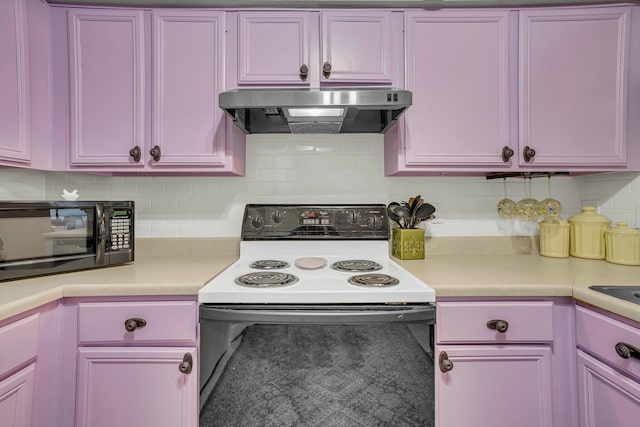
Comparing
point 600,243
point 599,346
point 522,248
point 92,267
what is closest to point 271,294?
point 92,267

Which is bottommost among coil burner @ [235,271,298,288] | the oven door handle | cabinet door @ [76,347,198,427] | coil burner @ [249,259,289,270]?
cabinet door @ [76,347,198,427]

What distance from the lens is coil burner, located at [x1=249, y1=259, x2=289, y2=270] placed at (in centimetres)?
142

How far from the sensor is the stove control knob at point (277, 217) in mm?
1654

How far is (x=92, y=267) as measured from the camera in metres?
1.26

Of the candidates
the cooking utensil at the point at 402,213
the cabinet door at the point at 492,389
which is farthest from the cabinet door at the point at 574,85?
the cabinet door at the point at 492,389

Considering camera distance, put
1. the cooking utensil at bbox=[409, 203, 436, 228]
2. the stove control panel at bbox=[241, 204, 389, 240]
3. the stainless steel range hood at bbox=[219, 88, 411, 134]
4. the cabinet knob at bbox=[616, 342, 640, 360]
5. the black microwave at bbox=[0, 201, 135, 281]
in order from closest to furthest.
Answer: the cabinet knob at bbox=[616, 342, 640, 360] < the black microwave at bbox=[0, 201, 135, 281] < the stainless steel range hood at bbox=[219, 88, 411, 134] < the cooking utensil at bbox=[409, 203, 436, 228] < the stove control panel at bbox=[241, 204, 389, 240]

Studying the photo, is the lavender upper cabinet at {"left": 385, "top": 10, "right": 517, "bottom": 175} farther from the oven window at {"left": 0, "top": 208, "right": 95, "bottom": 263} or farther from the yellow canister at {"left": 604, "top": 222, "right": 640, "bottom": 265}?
the oven window at {"left": 0, "top": 208, "right": 95, "bottom": 263}

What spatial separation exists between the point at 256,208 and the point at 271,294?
75 cm

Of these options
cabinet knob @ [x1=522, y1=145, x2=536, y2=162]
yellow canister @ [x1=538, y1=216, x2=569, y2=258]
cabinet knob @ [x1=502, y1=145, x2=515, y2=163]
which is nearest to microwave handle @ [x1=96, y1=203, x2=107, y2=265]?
cabinet knob @ [x1=502, y1=145, x2=515, y2=163]

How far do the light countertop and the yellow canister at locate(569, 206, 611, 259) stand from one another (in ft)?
0.18

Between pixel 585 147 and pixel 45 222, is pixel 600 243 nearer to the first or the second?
pixel 585 147

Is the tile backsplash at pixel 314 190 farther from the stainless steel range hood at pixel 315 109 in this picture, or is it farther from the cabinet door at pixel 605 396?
the cabinet door at pixel 605 396

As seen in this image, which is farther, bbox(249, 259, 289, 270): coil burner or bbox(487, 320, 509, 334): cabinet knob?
bbox(249, 259, 289, 270): coil burner

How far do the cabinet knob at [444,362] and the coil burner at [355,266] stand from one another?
0.45 meters
